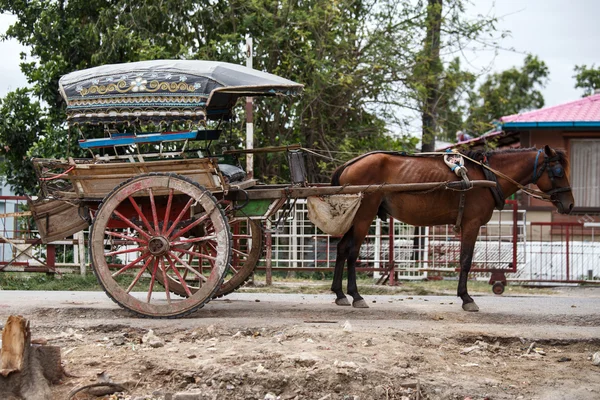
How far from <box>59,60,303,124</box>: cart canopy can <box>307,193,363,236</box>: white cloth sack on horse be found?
4.84 feet

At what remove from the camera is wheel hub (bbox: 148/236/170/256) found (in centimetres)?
800

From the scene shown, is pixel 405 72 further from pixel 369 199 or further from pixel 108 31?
pixel 369 199

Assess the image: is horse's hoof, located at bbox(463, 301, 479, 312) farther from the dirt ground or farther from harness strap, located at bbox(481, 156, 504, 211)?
harness strap, located at bbox(481, 156, 504, 211)

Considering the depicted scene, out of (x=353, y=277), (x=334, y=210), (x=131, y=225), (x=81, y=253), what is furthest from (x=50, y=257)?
(x=334, y=210)

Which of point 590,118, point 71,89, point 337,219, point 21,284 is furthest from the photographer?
point 590,118

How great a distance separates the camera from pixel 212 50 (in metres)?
15.2

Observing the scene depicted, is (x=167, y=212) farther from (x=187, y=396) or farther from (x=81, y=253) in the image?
(x=81, y=253)

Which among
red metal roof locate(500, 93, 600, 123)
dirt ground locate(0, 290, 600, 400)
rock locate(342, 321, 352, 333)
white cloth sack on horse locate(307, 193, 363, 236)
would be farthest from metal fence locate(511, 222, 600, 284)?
rock locate(342, 321, 352, 333)

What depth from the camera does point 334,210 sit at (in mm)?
8734

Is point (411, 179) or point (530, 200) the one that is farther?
point (530, 200)

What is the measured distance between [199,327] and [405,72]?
31.7 ft

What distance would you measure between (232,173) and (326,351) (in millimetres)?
3050

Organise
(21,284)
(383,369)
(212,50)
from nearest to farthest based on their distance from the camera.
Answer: (383,369) < (21,284) < (212,50)

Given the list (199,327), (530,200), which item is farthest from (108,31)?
(530,200)
